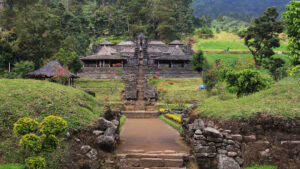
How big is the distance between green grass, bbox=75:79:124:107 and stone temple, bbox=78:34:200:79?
3.34 m

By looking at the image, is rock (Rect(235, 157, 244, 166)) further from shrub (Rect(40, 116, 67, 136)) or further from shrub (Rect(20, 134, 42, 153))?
shrub (Rect(20, 134, 42, 153))

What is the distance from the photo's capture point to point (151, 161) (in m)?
7.63

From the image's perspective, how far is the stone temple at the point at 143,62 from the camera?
36031mm

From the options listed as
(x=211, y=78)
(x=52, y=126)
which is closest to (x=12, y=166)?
(x=52, y=126)

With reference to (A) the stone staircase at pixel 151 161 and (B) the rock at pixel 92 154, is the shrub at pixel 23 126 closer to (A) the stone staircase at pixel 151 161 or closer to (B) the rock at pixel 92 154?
(B) the rock at pixel 92 154

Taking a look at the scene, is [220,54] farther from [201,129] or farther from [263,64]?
[201,129]

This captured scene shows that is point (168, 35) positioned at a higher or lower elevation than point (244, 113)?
higher

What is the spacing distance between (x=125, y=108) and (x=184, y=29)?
151 feet

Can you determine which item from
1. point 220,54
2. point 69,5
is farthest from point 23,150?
point 69,5

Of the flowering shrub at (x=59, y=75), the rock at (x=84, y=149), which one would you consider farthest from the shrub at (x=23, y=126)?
the flowering shrub at (x=59, y=75)

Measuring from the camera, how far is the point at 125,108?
77.8ft

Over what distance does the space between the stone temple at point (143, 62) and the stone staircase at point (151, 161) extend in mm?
27695

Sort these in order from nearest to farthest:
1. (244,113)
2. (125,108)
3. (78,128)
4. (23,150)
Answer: (23,150) < (78,128) < (244,113) < (125,108)

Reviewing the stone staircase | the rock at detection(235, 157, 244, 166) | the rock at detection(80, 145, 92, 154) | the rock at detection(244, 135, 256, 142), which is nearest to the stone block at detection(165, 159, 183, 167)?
the stone staircase
